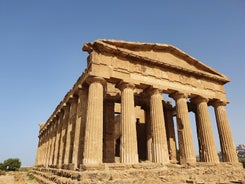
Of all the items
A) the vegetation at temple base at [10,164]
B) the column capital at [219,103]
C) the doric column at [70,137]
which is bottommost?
the vegetation at temple base at [10,164]

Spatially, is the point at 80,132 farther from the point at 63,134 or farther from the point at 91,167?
the point at 63,134

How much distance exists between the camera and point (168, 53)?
55.8ft

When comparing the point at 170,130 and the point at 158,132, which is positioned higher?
the point at 170,130

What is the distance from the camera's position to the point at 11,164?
55156 millimetres

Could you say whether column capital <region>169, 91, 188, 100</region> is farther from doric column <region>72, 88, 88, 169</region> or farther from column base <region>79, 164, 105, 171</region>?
column base <region>79, 164, 105, 171</region>

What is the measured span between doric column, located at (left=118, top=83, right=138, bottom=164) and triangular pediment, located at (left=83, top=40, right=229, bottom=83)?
106 inches

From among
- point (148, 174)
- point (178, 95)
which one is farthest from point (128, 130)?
point (178, 95)

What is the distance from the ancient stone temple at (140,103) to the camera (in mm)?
12156

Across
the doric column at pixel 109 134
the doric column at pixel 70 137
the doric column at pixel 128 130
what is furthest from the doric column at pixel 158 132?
the doric column at pixel 70 137

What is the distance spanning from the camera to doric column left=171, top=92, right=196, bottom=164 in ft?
46.4

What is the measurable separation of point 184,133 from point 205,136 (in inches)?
98.6

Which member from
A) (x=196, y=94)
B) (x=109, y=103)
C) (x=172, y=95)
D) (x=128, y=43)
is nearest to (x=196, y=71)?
(x=196, y=94)

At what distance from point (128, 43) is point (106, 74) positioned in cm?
331

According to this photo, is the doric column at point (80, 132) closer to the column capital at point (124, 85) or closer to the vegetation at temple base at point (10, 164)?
the column capital at point (124, 85)
